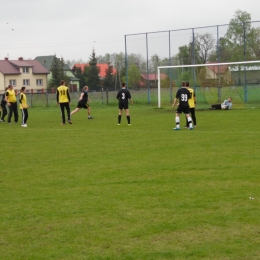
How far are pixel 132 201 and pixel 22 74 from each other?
92742 millimetres

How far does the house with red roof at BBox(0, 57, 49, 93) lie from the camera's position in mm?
96375

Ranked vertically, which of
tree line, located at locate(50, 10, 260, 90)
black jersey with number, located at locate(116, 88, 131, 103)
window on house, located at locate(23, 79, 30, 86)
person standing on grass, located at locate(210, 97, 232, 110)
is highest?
tree line, located at locate(50, 10, 260, 90)

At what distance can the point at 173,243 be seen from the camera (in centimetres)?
616

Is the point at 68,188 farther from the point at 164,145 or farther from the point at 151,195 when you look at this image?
the point at 164,145

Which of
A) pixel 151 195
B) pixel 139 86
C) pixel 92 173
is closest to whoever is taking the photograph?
pixel 151 195

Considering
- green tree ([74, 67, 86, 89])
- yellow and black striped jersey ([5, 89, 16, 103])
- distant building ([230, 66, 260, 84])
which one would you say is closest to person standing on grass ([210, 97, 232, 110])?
distant building ([230, 66, 260, 84])

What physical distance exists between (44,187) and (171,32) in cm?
3646

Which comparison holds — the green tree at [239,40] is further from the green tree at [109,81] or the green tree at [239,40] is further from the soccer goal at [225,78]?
the green tree at [109,81]

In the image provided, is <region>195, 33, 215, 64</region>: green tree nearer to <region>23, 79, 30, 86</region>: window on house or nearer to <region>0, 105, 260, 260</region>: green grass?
<region>0, 105, 260, 260</region>: green grass

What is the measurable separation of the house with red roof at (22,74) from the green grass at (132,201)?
83251 mm

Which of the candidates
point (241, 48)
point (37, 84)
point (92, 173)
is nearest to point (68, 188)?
point (92, 173)

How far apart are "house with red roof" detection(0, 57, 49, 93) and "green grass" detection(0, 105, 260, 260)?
8325cm

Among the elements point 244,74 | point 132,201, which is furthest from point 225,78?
point 132,201

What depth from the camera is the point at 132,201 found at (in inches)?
325
